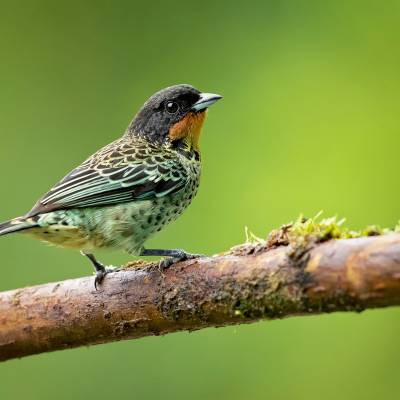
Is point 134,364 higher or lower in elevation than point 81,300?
lower

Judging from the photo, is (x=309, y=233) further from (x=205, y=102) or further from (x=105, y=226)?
(x=205, y=102)

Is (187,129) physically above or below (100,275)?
above

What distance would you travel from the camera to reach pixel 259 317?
3.59 m

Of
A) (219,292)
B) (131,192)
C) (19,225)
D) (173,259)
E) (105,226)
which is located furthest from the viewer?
(131,192)

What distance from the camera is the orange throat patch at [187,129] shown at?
5480 mm

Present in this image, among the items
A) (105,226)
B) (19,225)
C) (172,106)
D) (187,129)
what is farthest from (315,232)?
(172,106)

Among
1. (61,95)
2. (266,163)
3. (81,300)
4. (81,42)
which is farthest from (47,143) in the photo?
(81,300)

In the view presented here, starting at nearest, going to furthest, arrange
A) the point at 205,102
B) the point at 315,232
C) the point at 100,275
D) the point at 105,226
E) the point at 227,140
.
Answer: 1. the point at 315,232
2. the point at 100,275
3. the point at 105,226
4. the point at 205,102
5. the point at 227,140

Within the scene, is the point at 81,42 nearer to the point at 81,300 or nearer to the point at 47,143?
the point at 47,143

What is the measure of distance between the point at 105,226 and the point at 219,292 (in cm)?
126

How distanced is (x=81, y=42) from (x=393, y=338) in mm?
4408

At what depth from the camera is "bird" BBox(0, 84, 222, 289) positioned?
4.71 metres

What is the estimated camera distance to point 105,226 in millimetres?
4762

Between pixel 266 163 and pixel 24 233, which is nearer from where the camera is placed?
pixel 24 233
